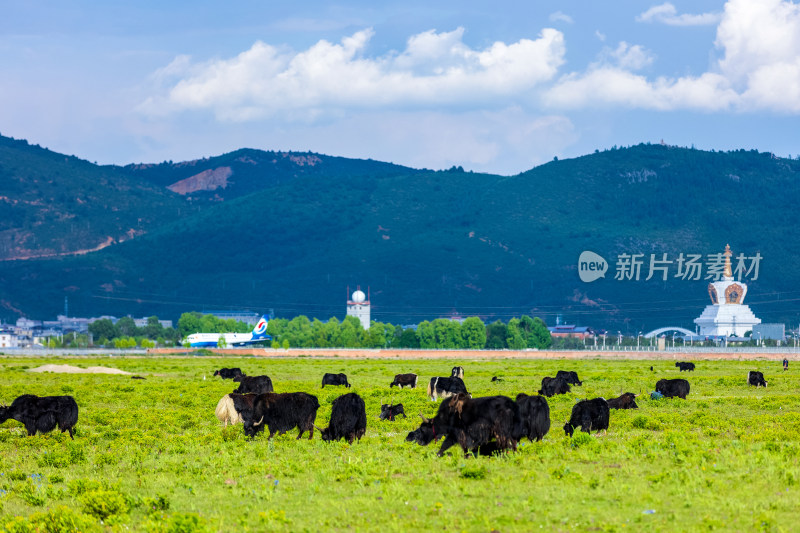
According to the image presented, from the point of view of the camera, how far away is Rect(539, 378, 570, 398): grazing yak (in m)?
41.3

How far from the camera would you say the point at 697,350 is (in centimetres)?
12756

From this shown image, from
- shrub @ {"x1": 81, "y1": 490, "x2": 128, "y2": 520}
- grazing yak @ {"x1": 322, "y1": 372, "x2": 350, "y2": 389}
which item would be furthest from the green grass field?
grazing yak @ {"x1": 322, "y1": 372, "x2": 350, "y2": 389}

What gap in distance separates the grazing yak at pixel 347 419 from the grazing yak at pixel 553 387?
17.2 meters

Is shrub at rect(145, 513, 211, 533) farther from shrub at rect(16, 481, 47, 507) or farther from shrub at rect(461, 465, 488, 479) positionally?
shrub at rect(461, 465, 488, 479)

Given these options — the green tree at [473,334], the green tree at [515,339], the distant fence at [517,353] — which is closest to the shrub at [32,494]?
the distant fence at [517,353]

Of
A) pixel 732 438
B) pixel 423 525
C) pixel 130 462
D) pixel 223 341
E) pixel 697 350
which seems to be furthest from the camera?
pixel 223 341

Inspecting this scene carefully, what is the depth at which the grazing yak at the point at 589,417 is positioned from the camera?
1017 inches

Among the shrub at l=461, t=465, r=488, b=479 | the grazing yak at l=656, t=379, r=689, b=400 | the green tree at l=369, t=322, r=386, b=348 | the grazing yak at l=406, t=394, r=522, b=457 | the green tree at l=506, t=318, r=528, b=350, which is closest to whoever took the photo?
the shrub at l=461, t=465, r=488, b=479

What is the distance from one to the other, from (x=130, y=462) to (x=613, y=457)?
10.3m

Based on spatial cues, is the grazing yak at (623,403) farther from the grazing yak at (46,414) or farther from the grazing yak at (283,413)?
the grazing yak at (46,414)

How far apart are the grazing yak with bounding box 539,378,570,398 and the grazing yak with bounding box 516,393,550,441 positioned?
59.9ft

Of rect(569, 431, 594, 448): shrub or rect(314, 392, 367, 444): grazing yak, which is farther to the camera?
rect(314, 392, 367, 444): grazing yak

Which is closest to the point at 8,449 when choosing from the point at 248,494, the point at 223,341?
the point at 248,494

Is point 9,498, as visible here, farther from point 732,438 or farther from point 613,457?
point 732,438
